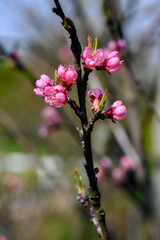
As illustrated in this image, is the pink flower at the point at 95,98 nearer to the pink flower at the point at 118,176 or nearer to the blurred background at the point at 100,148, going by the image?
the blurred background at the point at 100,148

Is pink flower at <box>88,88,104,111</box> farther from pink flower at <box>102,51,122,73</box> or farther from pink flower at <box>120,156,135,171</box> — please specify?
pink flower at <box>120,156,135,171</box>

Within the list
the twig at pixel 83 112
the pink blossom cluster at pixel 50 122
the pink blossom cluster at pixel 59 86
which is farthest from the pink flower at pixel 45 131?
the twig at pixel 83 112

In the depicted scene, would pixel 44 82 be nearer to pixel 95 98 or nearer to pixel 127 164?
pixel 95 98

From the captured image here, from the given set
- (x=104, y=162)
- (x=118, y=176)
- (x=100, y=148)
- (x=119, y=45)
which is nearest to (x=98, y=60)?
(x=119, y=45)

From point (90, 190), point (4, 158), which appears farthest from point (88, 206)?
point (4, 158)

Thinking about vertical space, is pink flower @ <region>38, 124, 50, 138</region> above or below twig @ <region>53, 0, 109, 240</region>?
above

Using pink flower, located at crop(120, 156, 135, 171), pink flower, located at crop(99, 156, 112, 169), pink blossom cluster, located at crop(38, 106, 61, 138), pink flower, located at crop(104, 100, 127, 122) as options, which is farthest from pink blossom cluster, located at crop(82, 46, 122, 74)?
pink blossom cluster, located at crop(38, 106, 61, 138)

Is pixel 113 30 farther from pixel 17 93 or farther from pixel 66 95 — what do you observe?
pixel 17 93
